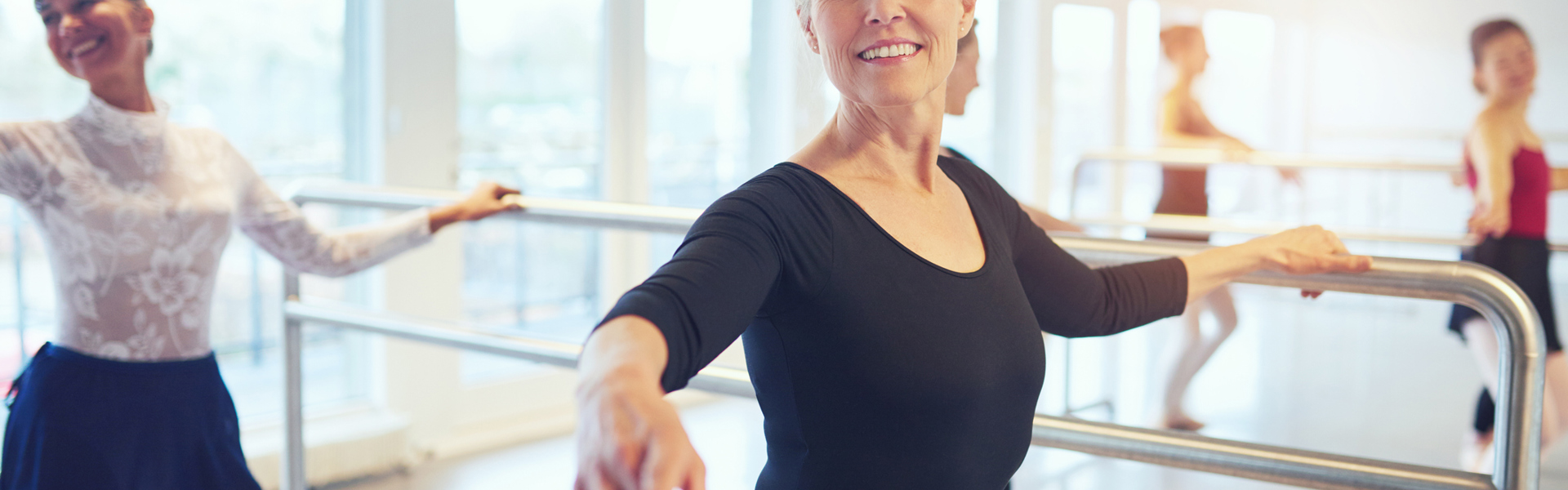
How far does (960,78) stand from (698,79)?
2.21 meters

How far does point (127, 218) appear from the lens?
1.34 m

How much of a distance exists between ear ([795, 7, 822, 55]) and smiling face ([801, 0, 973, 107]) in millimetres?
27

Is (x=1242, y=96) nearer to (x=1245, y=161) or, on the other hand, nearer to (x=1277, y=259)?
(x=1245, y=161)

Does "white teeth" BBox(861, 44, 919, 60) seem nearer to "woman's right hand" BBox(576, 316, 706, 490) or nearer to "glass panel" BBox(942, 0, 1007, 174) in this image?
"woman's right hand" BBox(576, 316, 706, 490)

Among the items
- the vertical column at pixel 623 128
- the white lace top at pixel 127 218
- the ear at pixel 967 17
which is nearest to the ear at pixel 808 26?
the ear at pixel 967 17

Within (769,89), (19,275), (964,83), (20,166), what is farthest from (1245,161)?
(19,275)

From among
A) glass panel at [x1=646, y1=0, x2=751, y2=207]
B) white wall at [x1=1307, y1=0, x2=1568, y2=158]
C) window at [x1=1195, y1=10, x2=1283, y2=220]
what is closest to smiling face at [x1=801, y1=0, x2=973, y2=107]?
glass panel at [x1=646, y1=0, x2=751, y2=207]

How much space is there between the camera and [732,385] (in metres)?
1.43

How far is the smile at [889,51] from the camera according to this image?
897mm

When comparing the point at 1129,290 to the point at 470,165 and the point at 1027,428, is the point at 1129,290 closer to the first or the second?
the point at 1027,428

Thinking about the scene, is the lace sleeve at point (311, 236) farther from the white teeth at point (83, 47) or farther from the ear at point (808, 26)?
the ear at point (808, 26)

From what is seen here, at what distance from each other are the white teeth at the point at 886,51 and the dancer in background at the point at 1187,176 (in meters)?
2.74

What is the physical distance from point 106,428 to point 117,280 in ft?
0.57

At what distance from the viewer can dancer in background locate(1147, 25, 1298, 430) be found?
11.3 ft
